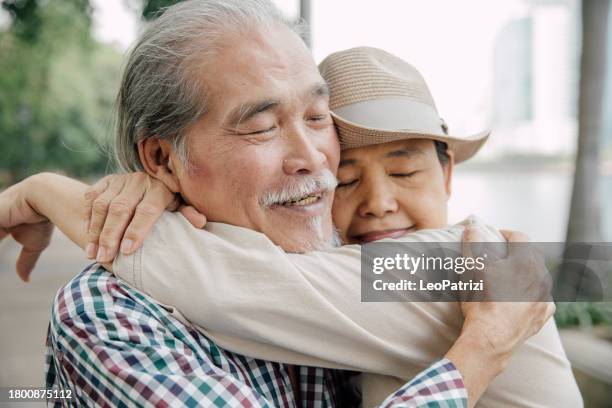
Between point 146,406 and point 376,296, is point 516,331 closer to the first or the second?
point 376,296

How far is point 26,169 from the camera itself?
685 inches

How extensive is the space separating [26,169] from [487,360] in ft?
58.9

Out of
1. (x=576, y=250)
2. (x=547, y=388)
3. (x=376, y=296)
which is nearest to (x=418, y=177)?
(x=376, y=296)

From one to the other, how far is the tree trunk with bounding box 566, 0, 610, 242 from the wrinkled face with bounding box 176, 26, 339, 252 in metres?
4.26

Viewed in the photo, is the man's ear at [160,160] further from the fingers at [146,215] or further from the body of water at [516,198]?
the body of water at [516,198]

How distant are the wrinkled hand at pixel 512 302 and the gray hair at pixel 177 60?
74 cm

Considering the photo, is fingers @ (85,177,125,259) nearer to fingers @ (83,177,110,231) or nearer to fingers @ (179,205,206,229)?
fingers @ (83,177,110,231)

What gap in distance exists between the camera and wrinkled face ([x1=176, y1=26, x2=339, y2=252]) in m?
1.56

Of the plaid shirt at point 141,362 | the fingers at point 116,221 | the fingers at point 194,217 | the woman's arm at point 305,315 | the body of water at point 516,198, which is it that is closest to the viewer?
the plaid shirt at point 141,362

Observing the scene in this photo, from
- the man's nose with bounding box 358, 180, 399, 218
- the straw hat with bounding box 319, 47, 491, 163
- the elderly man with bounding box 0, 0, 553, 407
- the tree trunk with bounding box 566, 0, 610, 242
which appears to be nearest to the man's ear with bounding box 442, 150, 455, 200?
the straw hat with bounding box 319, 47, 491, 163

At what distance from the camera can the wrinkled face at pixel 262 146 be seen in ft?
5.10

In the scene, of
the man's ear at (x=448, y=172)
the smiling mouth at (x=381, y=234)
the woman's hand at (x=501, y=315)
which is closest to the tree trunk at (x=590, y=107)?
the man's ear at (x=448, y=172)

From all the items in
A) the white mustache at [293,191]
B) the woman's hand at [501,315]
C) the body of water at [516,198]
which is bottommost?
the body of water at [516,198]

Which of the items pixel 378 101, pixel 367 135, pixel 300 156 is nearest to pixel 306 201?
pixel 300 156
